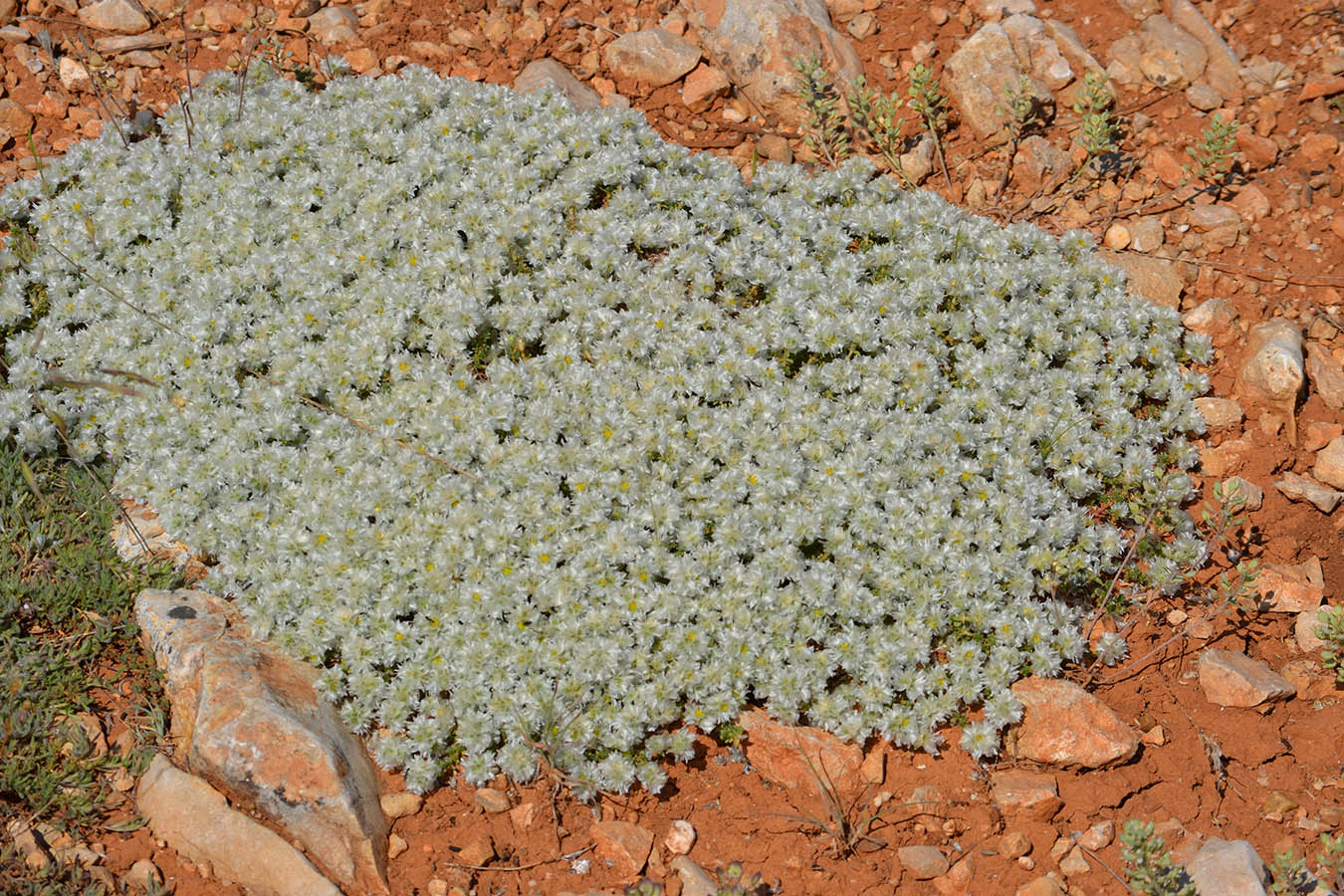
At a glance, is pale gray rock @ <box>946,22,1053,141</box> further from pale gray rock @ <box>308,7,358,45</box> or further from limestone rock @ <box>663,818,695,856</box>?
limestone rock @ <box>663,818,695,856</box>

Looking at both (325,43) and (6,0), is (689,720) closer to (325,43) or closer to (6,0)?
(325,43)

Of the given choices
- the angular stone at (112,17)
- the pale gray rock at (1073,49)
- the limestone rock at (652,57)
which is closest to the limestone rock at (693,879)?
the limestone rock at (652,57)

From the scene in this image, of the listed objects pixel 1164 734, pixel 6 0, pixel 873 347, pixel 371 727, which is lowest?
pixel 1164 734

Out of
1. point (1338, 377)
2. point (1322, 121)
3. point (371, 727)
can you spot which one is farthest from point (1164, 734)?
point (1322, 121)

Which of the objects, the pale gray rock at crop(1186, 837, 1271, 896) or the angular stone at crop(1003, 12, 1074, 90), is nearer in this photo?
the pale gray rock at crop(1186, 837, 1271, 896)

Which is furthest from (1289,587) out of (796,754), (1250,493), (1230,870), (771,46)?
(771,46)

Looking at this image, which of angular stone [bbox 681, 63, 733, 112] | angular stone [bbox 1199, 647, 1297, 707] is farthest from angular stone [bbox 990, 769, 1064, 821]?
angular stone [bbox 681, 63, 733, 112]

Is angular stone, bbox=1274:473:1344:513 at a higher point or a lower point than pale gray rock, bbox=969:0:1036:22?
lower

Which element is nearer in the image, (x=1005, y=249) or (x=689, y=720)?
(x=689, y=720)
